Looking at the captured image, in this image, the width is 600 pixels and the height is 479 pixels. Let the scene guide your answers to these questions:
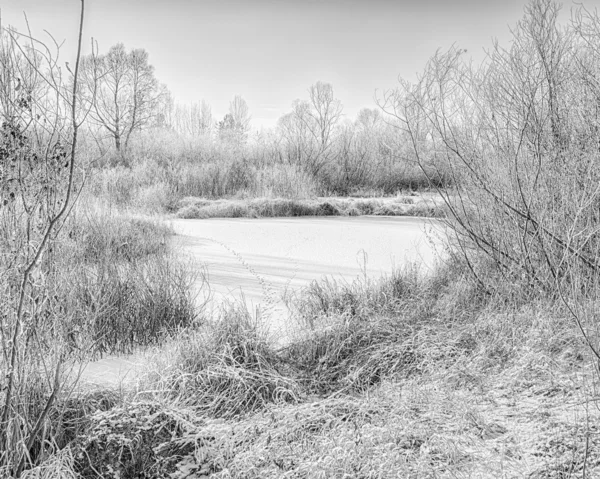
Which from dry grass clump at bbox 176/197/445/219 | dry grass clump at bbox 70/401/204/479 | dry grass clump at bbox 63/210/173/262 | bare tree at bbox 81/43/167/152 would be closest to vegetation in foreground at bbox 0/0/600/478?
dry grass clump at bbox 70/401/204/479

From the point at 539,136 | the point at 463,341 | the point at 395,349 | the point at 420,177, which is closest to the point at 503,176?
the point at 539,136

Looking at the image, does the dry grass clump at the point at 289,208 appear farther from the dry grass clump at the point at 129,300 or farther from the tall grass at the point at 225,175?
the dry grass clump at the point at 129,300

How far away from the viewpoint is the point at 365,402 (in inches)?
95.8

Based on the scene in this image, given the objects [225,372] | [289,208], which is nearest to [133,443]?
[225,372]

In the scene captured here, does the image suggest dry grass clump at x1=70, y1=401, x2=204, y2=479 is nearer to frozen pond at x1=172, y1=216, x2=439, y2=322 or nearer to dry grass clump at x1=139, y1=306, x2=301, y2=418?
dry grass clump at x1=139, y1=306, x2=301, y2=418

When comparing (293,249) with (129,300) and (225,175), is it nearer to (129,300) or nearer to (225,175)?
(129,300)

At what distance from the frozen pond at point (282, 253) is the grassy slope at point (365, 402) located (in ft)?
1.30

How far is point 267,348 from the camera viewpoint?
9.95ft

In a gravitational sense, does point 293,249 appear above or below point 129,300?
above

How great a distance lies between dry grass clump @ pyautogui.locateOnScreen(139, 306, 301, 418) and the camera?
255 centimetres

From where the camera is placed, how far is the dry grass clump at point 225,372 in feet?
8.38

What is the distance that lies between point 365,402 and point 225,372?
2.47 feet

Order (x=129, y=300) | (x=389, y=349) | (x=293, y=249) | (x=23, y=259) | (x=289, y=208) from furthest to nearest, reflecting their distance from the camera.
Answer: (x=289, y=208) < (x=293, y=249) < (x=129, y=300) < (x=389, y=349) < (x=23, y=259)

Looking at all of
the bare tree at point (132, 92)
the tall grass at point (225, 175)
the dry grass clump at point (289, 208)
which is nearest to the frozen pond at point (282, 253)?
the dry grass clump at point (289, 208)
